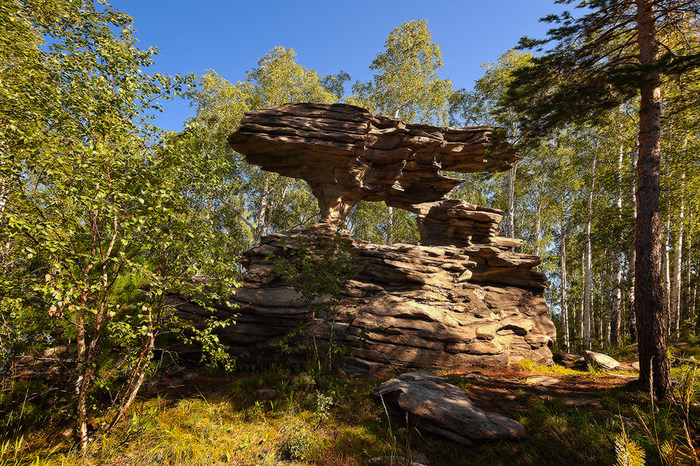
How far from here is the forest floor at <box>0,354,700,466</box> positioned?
446 cm

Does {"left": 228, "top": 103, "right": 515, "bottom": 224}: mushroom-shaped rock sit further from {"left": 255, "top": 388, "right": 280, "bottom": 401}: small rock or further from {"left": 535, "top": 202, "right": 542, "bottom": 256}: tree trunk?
{"left": 535, "top": 202, "right": 542, "bottom": 256}: tree trunk

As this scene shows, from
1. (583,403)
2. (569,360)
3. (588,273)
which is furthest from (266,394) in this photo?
(588,273)

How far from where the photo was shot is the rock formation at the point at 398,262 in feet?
29.0

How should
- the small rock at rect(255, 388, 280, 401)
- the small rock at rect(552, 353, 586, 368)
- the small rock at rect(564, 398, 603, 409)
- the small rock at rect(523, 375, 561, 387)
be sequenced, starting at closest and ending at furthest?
the small rock at rect(564, 398, 603, 409) → the small rock at rect(255, 388, 280, 401) → the small rock at rect(523, 375, 561, 387) → the small rock at rect(552, 353, 586, 368)

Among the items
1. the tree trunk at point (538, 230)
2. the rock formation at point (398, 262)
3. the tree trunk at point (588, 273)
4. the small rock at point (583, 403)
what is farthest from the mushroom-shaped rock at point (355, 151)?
the tree trunk at point (538, 230)

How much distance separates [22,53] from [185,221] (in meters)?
5.80

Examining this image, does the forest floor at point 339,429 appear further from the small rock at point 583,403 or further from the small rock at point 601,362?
the small rock at point 601,362

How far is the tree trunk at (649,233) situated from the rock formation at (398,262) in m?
2.96

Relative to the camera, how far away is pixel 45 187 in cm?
468

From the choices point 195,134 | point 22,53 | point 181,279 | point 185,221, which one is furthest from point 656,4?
point 22,53

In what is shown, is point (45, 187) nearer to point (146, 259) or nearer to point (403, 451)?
point (146, 259)

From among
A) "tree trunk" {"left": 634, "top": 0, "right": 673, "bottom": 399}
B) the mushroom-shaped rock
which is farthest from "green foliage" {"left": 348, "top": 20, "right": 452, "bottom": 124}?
"tree trunk" {"left": 634, "top": 0, "right": 673, "bottom": 399}

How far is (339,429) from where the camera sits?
5.44 meters

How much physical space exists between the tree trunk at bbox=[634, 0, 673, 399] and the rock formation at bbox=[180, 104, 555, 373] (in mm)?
2962
